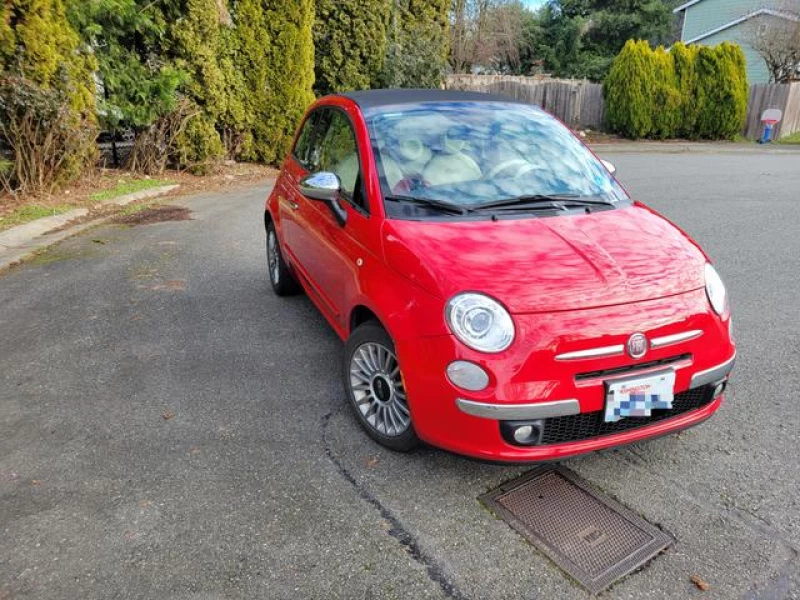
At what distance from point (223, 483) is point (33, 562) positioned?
0.76 meters

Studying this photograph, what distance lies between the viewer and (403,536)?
2.41 m

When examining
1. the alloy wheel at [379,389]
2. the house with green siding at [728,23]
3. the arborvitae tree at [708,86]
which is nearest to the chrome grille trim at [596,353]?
the alloy wheel at [379,389]

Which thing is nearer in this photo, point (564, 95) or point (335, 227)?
point (335, 227)

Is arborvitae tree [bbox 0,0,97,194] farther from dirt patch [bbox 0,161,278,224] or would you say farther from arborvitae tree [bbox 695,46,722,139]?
arborvitae tree [bbox 695,46,722,139]

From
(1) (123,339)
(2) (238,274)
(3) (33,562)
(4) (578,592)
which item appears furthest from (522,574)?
(2) (238,274)

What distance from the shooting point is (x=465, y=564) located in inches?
89.4

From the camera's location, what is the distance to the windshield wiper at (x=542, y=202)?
3.16 metres

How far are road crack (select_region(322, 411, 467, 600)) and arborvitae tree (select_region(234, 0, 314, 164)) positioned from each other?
10529 mm

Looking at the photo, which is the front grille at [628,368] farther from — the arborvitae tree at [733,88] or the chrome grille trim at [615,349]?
the arborvitae tree at [733,88]

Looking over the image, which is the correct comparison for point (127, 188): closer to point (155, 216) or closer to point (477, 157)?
point (155, 216)

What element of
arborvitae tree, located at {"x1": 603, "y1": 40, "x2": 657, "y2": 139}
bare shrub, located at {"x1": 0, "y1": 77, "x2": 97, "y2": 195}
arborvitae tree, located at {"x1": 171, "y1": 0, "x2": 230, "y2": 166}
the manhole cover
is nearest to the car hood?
the manhole cover

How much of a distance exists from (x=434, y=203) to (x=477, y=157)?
531 mm

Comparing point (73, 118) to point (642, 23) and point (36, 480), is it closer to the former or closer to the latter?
point (36, 480)

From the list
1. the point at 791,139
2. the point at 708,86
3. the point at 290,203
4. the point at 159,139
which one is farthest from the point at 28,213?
the point at 791,139
